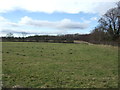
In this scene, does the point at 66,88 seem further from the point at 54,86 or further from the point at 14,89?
the point at 14,89

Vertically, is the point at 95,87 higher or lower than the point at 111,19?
lower

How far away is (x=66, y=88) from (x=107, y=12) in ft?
155

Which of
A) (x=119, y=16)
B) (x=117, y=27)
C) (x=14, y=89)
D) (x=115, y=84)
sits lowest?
(x=115, y=84)

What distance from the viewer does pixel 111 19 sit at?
48344 millimetres

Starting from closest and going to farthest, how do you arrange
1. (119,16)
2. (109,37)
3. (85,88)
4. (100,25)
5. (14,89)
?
(14,89) < (85,88) < (119,16) < (109,37) < (100,25)

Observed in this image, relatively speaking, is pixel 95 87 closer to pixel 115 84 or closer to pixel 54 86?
pixel 115 84

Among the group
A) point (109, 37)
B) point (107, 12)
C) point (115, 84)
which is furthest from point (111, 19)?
point (115, 84)

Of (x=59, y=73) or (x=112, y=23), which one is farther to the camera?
(x=112, y=23)

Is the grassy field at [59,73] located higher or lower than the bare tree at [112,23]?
lower

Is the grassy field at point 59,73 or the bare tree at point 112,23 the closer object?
the grassy field at point 59,73

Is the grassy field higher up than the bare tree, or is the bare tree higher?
the bare tree

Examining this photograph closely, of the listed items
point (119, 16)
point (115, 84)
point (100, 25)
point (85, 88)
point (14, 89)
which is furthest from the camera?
point (100, 25)

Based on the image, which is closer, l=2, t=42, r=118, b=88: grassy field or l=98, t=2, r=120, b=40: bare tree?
l=2, t=42, r=118, b=88: grassy field

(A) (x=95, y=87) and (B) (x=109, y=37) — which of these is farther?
(B) (x=109, y=37)
